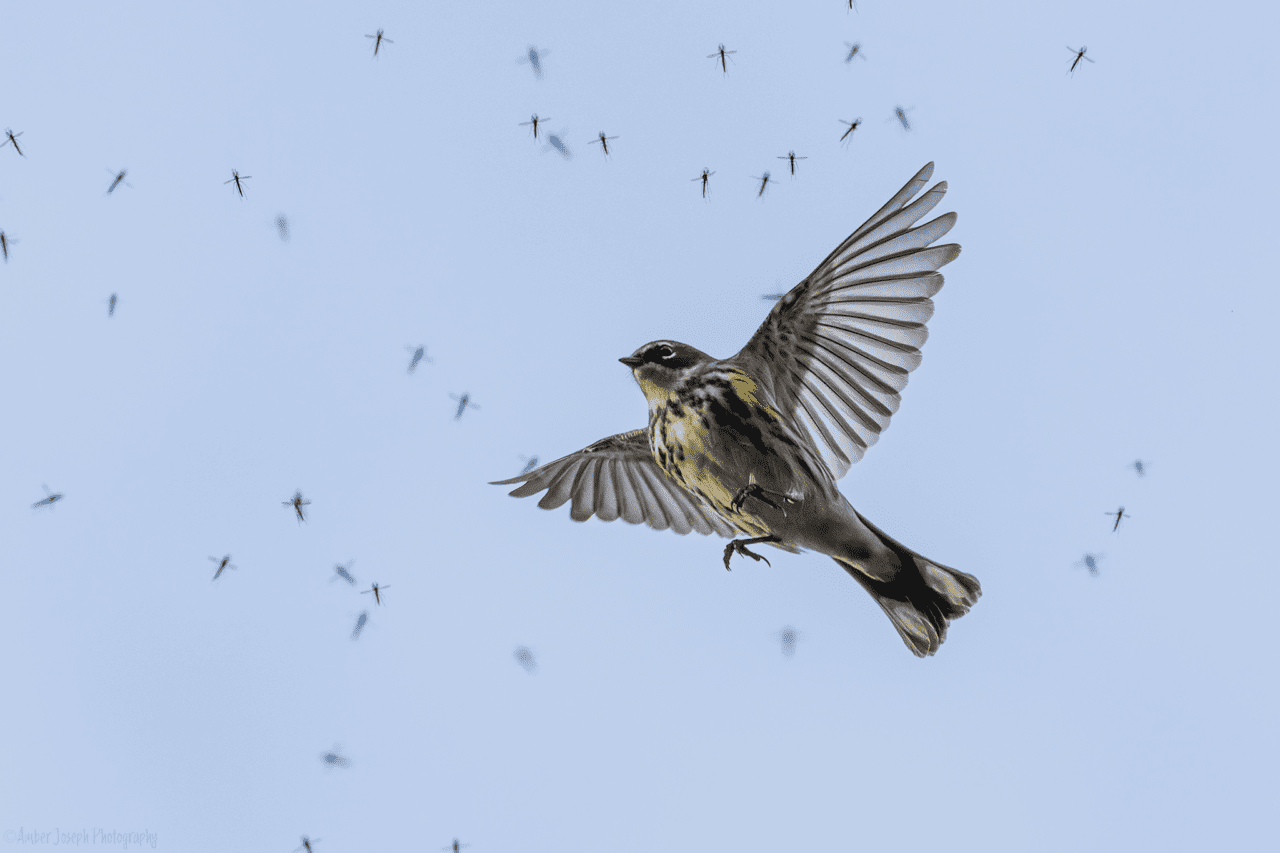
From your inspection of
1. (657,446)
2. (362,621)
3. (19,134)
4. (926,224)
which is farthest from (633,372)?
(19,134)

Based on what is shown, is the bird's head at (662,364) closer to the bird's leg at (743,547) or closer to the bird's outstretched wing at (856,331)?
the bird's outstretched wing at (856,331)

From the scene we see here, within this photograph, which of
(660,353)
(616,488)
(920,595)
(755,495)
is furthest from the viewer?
(616,488)

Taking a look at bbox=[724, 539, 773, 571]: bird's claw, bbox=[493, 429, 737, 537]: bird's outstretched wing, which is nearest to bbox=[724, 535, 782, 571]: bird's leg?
bbox=[724, 539, 773, 571]: bird's claw

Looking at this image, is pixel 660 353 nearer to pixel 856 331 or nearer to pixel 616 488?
pixel 856 331

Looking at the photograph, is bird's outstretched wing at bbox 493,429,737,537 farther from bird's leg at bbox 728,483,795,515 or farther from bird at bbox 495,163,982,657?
bird's leg at bbox 728,483,795,515

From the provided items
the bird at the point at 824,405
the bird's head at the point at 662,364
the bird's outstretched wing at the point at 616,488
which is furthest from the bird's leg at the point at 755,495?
the bird's outstretched wing at the point at 616,488

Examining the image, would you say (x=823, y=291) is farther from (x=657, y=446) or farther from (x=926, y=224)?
(x=657, y=446)

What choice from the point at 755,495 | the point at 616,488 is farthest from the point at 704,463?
the point at 616,488
